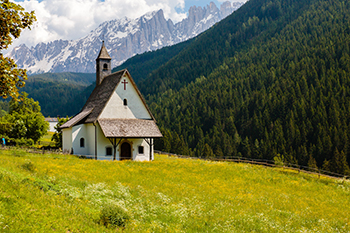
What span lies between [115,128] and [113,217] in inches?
1067

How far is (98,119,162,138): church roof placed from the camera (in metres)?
39.7

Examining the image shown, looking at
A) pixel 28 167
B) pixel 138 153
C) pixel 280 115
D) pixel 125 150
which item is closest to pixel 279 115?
pixel 280 115

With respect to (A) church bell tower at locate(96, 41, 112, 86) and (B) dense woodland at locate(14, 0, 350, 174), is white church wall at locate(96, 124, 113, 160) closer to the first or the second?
(A) church bell tower at locate(96, 41, 112, 86)

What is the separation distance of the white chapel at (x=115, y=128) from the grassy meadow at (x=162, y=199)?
5.75 meters

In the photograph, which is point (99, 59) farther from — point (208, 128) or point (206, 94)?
point (206, 94)

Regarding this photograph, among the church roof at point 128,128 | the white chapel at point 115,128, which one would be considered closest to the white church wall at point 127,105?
the white chapel at point 115,128

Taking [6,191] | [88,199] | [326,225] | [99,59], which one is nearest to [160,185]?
[88,199]

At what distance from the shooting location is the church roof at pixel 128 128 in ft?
130

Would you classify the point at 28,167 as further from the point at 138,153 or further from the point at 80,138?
the point at 138,153

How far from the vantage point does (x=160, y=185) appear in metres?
26.7

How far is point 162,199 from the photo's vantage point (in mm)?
21141

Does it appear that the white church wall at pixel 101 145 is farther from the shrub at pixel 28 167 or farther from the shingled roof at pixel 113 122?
the shrub at pixel 28 167


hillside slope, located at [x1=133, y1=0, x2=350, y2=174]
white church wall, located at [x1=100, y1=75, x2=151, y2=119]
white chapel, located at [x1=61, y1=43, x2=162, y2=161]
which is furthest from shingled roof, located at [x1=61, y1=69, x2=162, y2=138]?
hillside slope, located at [x1=133, y1=0, x2=350, y2=174]

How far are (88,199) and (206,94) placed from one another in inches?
7107
